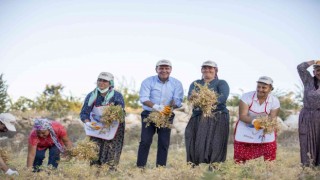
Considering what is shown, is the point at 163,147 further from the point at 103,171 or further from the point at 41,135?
the point at 41,135

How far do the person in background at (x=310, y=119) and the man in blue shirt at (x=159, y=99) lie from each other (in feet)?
6.67

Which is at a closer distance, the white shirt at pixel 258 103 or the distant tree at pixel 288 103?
the white shirt at pixel 258 103

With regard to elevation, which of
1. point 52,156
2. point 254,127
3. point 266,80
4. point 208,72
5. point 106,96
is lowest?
point 52,156

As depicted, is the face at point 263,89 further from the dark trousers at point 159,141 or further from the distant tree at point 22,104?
the distant tree at point 22,104

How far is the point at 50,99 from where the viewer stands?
60.5ft

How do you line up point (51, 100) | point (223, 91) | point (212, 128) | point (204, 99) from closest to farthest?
point (204, 99) → point (223, 91) → point (212, 128) → point (51, 100)

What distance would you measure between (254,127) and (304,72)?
3.86ft

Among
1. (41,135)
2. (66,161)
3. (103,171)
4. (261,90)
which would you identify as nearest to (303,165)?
(261,90)

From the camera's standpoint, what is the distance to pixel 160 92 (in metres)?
7.50

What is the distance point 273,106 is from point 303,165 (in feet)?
3.38

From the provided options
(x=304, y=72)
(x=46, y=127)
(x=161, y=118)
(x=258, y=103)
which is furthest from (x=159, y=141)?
(x=304, y=72)

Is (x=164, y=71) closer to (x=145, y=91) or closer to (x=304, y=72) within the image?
(x=145, y=91)

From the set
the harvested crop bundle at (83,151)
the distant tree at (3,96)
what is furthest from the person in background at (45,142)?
the distant tree at (3,96)

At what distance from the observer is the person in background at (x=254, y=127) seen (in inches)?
269
